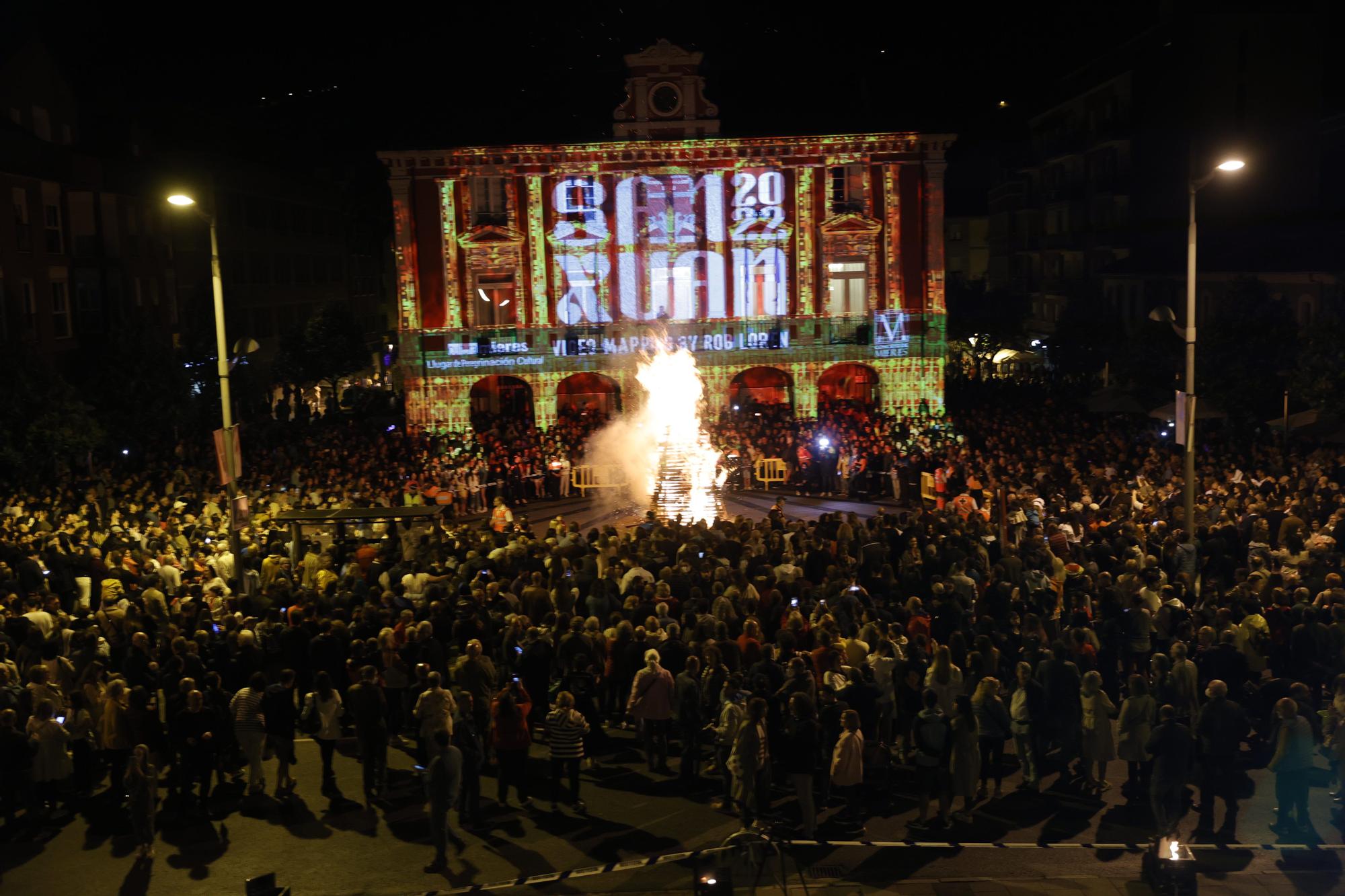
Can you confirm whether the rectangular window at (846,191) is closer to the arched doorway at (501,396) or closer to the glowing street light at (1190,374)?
the arched doorway at (501,396)

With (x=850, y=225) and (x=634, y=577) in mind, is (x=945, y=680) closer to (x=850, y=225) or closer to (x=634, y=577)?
(x=634, y=577)

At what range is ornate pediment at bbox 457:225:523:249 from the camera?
42531 mm

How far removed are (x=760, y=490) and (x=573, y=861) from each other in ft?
68.2

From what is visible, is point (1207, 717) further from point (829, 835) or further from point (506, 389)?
point (506, 389)

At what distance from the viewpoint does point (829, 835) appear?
12648mm

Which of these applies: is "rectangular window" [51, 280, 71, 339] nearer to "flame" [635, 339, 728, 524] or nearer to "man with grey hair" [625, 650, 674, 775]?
"flame" [635, 339, 728, 524]

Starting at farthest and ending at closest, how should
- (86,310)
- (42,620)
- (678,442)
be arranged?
(86,310)
(678,442)
(42,620)

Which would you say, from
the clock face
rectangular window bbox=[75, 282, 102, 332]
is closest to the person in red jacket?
rectangular window bbox=[75, 282, 102, 332]

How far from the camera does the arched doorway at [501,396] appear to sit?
44375 mm

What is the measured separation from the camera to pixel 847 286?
43.3 m

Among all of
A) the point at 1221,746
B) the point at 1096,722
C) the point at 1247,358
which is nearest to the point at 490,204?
the point at 1247,358

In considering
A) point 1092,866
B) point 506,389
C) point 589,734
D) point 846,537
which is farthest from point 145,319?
point 1092,866

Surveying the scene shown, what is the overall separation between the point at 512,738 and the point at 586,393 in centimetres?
3115

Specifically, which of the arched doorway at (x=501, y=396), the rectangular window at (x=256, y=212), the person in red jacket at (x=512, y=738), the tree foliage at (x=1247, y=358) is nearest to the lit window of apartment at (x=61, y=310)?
the arched doorway at (x=501, y=396)
